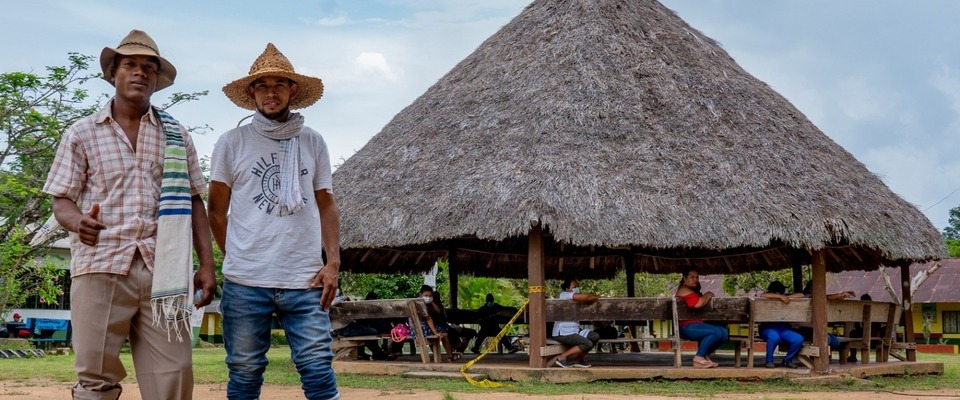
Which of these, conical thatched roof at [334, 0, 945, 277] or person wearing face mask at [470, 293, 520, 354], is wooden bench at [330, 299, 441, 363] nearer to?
conical thatched roof at [334, 0, 945, 277]

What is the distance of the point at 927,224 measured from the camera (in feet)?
42.5

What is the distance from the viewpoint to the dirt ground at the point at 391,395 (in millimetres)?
8422

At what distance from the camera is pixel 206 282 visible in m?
4.23

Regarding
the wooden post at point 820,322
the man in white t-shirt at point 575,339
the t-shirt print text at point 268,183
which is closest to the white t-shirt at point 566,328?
the man in white t-shirt at point 575,339

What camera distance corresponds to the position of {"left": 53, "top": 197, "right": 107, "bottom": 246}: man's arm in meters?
3.88

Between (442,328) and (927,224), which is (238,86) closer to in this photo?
(442,328)

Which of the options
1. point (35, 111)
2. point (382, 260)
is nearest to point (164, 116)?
point (382, 260)

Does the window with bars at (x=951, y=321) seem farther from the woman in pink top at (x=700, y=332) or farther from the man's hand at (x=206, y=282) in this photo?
the man's hand at (x=206, y=282)

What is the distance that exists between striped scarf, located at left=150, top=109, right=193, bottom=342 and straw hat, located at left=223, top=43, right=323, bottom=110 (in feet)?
1.82

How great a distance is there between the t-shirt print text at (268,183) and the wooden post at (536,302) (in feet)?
20.9

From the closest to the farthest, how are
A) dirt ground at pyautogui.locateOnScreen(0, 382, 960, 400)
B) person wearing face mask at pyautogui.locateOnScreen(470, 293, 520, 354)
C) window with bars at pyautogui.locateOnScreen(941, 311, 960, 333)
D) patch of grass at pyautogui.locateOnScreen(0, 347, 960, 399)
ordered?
dirt ground at pyautogui.locateOnScreen(0, 382, 960, 400) → patch of grass at pyautogui.locateOnScreen(0, 347, 960, 399) → person wearing face mask at pyautogui.locateOnScreen(470, 293, 520, 354) → window with bars at pyautogui.locateOnScreen(941, 311, 960, 333)

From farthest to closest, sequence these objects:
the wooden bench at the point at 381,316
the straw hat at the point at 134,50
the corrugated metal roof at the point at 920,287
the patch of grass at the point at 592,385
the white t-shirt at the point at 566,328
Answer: the corrugated metal roof at the point at 920,287 < the wooden bench at the point at 381,316 < the white t-shirt at the point at 566,328 < the patch of grass at the point at 592,385 < the straw hat at the point at 134,50

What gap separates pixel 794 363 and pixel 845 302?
86 centimetres

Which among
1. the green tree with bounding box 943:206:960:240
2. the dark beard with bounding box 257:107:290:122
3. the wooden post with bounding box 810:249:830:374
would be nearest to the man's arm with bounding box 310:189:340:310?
the dark beard with bounding box 257:107:290:122
